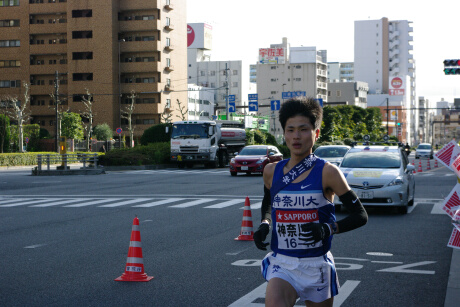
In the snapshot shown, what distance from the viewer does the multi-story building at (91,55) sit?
89.1 meters

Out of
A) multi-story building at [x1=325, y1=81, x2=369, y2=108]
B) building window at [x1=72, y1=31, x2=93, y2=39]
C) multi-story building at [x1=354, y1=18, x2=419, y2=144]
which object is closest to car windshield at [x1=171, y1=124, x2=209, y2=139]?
building window at [x1=72, y1=31, x2=93, y2=39]

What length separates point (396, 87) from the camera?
566 ft

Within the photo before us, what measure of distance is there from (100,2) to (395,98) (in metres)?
104

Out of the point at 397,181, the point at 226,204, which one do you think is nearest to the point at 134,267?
the point at 397,181

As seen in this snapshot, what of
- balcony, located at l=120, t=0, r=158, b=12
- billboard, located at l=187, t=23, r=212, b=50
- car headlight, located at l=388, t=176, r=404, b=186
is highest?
billboard, located at l=187, t=23, r=212, b=50

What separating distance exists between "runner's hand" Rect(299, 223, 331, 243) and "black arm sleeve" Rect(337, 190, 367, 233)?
13 centimetres

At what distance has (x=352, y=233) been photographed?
11.9 m

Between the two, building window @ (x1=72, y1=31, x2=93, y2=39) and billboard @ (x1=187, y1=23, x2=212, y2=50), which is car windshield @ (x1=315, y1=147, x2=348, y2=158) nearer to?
building window @ (x1=72, y1=31, x2=93, y2=39)

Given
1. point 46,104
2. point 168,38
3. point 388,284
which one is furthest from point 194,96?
point 388,284

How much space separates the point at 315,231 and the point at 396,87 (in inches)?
6893

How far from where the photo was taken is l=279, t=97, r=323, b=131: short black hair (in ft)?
13.2

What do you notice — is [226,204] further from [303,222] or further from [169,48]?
[169,48]

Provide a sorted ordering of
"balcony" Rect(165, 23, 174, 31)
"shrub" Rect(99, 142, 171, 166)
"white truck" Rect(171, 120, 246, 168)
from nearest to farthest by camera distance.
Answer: "white truck" Rect(171, 120, 246, 168) → "shrub" Rect(99, 142, 171, 166) → "balcony" Rect(165, 23, 174, 31)

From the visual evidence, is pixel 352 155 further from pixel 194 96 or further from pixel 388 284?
pixel 194 96
